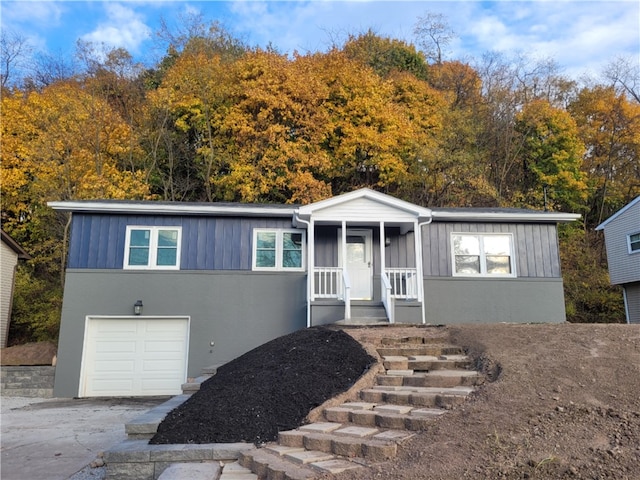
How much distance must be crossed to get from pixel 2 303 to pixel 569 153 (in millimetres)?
23147

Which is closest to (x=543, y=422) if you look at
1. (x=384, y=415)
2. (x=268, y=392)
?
(x=384, y=415)

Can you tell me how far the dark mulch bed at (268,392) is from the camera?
14.5ft

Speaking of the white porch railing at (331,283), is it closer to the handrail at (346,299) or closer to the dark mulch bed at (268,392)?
the handrail at (346,299)

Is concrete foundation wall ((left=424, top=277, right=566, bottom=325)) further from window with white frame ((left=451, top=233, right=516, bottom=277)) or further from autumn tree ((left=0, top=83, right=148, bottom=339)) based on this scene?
autumn tree ((left=0, top=83, right=148, bottom=339))

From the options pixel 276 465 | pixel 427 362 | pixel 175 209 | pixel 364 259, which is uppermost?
pixel 175 209

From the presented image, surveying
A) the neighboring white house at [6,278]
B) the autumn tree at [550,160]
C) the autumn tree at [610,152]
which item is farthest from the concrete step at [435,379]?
the autumn tree at [610,152]

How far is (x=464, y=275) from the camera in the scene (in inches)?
457

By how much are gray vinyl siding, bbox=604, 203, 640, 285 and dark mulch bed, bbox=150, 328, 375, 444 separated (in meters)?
15.7

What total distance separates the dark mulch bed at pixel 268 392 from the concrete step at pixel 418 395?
1.08 feet

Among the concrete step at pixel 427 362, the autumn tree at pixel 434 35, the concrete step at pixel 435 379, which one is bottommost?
the concrete step at pixel 435 379

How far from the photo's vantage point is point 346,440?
3680 millimetres

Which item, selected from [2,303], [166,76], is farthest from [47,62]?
[2,303]

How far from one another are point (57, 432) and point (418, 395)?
17.7 feet

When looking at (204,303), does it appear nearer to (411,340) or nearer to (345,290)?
(345,290)
